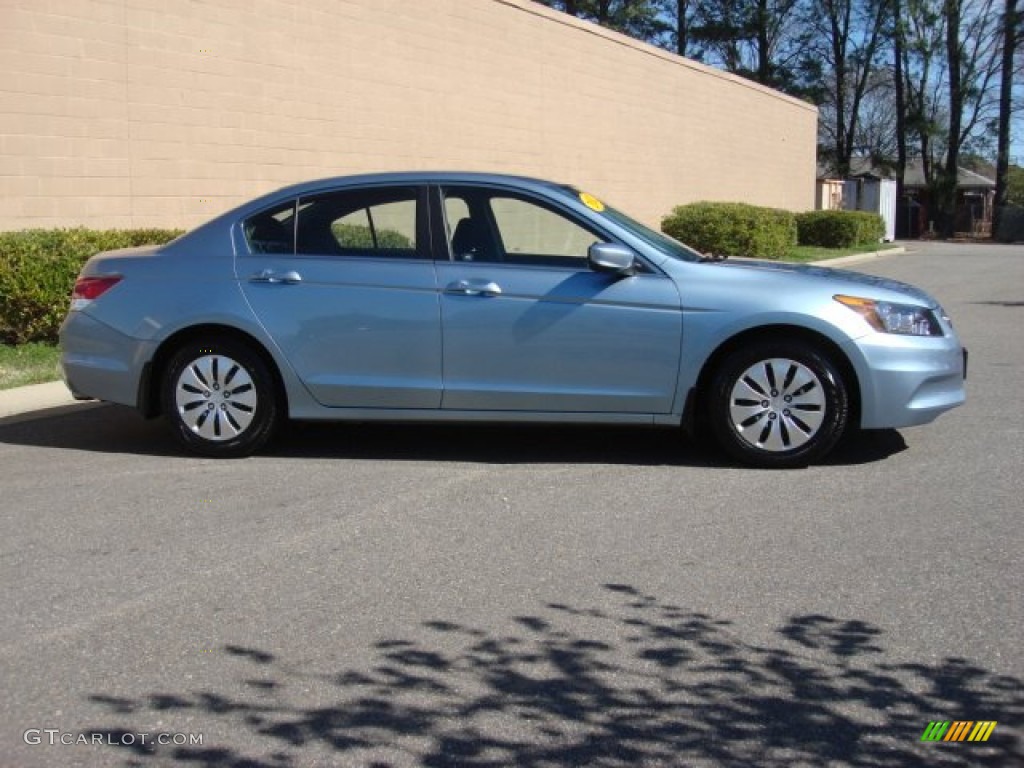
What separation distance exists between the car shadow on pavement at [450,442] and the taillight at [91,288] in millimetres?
941

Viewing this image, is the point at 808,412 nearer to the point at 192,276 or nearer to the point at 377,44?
the point at 192,276

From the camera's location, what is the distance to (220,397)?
6.66m

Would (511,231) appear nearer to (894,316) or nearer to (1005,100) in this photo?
(894,316)

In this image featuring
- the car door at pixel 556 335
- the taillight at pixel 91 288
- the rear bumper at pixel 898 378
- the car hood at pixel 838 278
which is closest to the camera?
the rear bumper at pixel 898 378

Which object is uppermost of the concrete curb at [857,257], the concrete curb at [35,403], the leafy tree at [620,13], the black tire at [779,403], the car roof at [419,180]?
the leafy tree at [620,13]

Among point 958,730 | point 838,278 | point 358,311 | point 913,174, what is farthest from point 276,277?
point 913,174

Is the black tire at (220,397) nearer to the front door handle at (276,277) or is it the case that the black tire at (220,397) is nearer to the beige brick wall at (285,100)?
the front door handle at (276,277)

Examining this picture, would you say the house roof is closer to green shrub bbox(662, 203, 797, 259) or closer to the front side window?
green shrub bbox(662, 203, 797, 259)

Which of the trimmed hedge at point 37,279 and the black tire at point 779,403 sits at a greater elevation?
the trimmed hedge at point 37,279

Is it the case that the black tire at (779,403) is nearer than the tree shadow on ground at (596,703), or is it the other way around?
the tree shadow on ground at (596,703)

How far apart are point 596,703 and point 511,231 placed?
374 cm

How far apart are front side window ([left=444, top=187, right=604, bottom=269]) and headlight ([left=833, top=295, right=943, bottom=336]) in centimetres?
149

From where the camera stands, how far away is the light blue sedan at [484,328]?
6262 mm

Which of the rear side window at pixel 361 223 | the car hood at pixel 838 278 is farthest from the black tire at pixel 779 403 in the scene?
the rear side window at pixel 361 223
